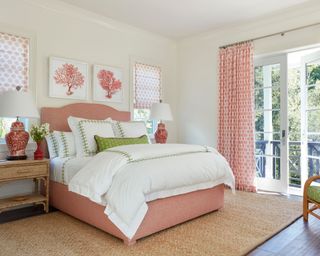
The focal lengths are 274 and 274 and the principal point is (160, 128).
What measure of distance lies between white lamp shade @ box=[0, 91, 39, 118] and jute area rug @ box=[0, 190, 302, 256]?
1.13 meters

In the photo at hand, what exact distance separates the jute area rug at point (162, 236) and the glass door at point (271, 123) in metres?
1.02

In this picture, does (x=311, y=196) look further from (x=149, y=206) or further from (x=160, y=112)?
(x=160, y=112)

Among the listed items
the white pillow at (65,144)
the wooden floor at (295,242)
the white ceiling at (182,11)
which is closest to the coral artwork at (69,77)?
the white pillow at (65,144)

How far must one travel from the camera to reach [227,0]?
361 centimetres

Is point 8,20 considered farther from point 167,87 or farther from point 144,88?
point 167,87

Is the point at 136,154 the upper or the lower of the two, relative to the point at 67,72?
lower

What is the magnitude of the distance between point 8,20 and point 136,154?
2357mm

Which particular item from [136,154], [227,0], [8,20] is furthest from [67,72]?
[227,0]

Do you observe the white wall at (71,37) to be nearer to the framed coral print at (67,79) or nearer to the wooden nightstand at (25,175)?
the framed coral print at (67,79)

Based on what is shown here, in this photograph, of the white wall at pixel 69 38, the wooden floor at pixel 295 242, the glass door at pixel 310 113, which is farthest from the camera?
the glass door at pixel 310 113

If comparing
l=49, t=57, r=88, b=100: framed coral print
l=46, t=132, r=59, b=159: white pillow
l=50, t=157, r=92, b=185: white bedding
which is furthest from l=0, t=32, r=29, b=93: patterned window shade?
l=50, t=157, r=92, b=185: white bedding

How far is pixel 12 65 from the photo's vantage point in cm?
332

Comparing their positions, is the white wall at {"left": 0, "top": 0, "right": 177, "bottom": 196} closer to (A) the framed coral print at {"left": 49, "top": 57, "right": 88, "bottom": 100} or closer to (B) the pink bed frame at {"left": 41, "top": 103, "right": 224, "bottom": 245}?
(A) the framed coral print at {"left": 49, "top": 57, "right": 88, "bottom": 100}

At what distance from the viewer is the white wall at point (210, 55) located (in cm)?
384
